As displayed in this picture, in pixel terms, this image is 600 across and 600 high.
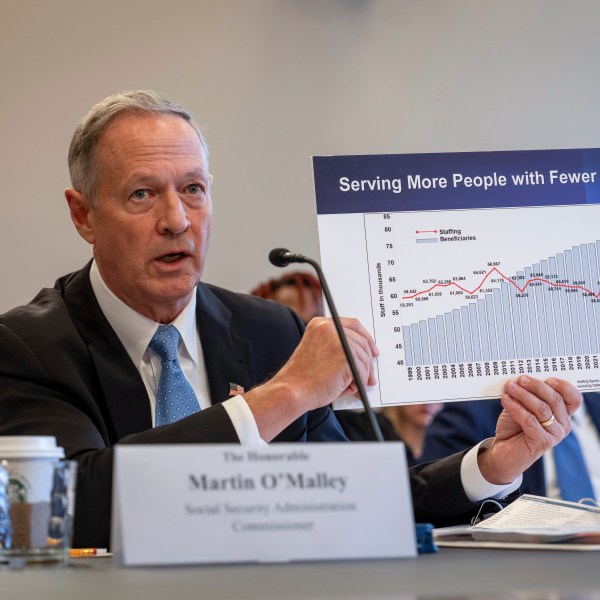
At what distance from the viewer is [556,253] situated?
6.45ft

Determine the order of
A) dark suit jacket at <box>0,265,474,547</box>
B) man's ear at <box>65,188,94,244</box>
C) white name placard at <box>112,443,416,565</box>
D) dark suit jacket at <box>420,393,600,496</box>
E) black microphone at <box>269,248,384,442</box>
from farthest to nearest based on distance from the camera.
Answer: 1. dark suit jacket at <box>420,393,600,496</box>
2. man's ear at <box>65,188,94,244</box>
3. dark suit jacket at <box>0,265,474,547</box>
4. black microphone at <box>269,248,384,442</box>
5. white name placard at <box>112,443,416,565</box>

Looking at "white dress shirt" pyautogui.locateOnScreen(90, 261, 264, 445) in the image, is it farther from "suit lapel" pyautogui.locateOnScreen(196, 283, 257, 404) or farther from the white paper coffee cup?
the white paper coffee cup

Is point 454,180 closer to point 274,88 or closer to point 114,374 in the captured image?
point 114,374

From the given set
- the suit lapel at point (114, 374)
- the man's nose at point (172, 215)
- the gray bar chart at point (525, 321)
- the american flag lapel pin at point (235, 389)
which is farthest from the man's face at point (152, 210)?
the gray bar chart at point (525, 321)

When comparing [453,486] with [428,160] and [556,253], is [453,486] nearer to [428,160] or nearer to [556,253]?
[556,253]

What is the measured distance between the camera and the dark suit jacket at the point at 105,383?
1.76m

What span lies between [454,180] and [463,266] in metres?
0.17

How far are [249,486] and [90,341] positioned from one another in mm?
1166

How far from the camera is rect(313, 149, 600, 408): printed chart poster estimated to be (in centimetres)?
189

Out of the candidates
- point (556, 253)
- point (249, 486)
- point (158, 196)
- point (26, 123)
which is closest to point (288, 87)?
point (26, 123)

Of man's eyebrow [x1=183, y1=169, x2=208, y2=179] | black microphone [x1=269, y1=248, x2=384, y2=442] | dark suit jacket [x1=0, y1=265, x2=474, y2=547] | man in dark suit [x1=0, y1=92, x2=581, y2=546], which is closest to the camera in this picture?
black microphone [x1=269, y1=248, x2=384, y2=442]

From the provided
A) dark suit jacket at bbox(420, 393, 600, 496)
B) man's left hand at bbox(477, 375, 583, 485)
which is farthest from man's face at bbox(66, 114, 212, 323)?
dark suit jacket at bbox(420, 393, 600, 496)

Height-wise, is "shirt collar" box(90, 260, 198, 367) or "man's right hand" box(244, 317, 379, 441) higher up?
"shirt collar" box(90, 260, 198, 367)

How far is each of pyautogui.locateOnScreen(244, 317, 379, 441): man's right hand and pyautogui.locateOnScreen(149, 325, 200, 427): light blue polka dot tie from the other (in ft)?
1.00
